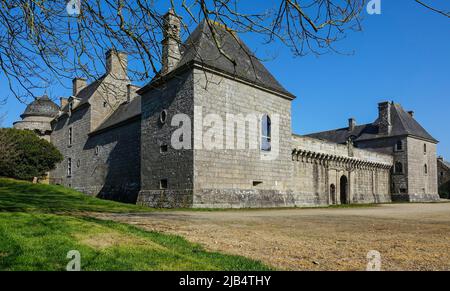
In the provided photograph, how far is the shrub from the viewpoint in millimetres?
25312

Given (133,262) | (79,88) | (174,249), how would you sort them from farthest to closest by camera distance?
(79,88)
(174,249)
(133,262)

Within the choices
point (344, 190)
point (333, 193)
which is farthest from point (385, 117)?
point (333, 193)

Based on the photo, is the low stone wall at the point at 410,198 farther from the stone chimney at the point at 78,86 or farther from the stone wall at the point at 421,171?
the stone chimney at the point at 78,86

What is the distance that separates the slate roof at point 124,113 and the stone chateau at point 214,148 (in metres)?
A: 0.12

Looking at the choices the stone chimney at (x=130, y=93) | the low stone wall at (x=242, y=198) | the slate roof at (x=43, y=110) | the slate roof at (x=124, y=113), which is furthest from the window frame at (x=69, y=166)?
the low stone wall at (x=242, y=198)

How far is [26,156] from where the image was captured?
26.7 meters

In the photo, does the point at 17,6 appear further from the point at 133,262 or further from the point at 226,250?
the point at 226,250

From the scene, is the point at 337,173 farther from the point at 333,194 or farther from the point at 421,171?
the point at 421,171

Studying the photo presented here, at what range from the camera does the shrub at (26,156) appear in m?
25.3

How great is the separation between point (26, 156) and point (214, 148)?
17.5 meters

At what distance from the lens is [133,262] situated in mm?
4086

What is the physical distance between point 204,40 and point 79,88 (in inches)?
891

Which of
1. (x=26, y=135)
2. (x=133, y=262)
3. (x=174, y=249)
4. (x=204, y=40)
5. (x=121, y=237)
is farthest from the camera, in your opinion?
(x=26, y=135)
